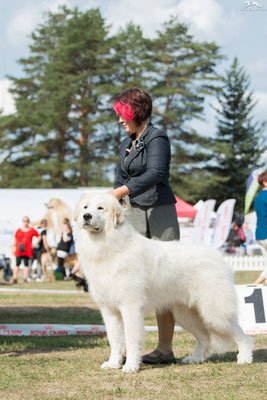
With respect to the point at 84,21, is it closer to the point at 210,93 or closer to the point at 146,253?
the point at 210,93

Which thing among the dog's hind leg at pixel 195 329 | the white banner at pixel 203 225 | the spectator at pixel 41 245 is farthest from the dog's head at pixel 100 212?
the white banner at pixel 203 225

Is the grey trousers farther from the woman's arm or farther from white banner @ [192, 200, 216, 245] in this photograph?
white banner @ [192, 200, 216, 245]

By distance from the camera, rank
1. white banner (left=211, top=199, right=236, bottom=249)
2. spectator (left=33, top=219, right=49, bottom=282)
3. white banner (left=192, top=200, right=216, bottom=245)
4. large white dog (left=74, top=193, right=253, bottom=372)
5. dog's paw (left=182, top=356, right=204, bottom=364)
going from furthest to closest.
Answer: white banner (left=192, top=200, right=216, bottom=245)
white banner (left=211, top=199, right=236, bottom=249)
spectator (left=33, top=219, right=49, bottom=282)
dog's paw (left=182, top=356, right=204, bottom=364)
large white dog (left=74, top=193, right=253, bottom=372)

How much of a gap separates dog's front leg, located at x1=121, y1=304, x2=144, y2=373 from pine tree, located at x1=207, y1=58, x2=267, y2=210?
3808 centimetres

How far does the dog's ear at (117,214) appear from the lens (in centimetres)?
414

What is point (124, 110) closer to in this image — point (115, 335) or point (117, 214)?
point (117, 214)

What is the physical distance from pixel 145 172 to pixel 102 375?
1.55m

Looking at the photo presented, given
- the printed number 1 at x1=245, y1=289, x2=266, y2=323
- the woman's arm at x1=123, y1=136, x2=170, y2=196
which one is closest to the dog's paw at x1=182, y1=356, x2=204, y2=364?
the printed number 1 at x1=245, y1=289, x2=266, y2=323

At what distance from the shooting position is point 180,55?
38.2m

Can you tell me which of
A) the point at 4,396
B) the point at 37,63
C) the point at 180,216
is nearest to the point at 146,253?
the point at 4,396

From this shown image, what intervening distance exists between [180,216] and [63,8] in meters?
23.5

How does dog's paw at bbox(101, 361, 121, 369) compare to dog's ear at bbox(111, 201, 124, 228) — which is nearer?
dog's ear at bbox(111, 201, 124, 228)

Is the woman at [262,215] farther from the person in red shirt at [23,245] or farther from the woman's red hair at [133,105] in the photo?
the person in red shirt at [23,245]

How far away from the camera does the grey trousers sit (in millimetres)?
4684
